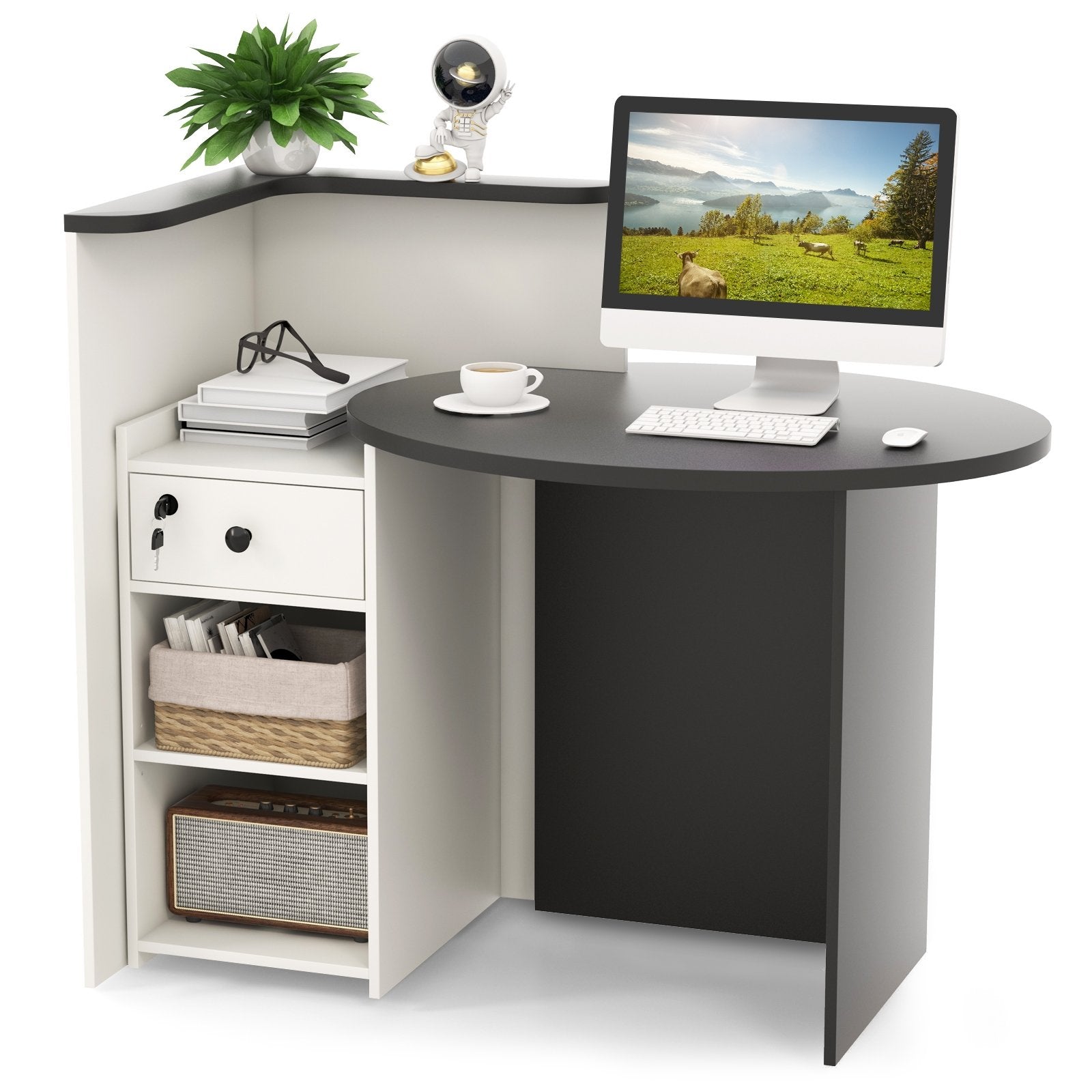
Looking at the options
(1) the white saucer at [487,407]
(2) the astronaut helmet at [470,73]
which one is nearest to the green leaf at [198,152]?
(2) the astronaut helmet at [470,73]

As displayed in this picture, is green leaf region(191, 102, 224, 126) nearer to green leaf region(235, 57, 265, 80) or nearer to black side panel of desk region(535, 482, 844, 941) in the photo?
green leaf region(235, 57, 265, 80)

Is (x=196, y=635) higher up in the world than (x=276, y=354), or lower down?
lower down

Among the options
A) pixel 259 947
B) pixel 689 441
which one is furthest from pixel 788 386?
pixel 259 947

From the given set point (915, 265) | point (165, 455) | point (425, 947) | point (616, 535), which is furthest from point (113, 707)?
point (915, 265)

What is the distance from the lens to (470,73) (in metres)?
3.81

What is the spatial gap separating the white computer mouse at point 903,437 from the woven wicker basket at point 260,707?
0.99 m

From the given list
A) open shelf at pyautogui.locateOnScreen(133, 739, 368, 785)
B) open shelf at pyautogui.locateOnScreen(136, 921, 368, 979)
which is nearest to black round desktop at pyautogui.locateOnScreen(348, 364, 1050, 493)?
open shelf at pyautogui.locateOnScreen(133, 739, 368, 785)

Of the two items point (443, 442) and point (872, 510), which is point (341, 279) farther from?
point (872, 510)

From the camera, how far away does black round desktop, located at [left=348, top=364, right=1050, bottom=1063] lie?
330 cm

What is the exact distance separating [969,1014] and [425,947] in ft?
3.17

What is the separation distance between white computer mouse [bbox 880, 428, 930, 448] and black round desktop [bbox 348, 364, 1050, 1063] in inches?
0.8

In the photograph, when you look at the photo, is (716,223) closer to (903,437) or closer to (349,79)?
(903,437)

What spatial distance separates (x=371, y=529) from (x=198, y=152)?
2.81 feet

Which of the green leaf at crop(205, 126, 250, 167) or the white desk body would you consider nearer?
the white desk body
